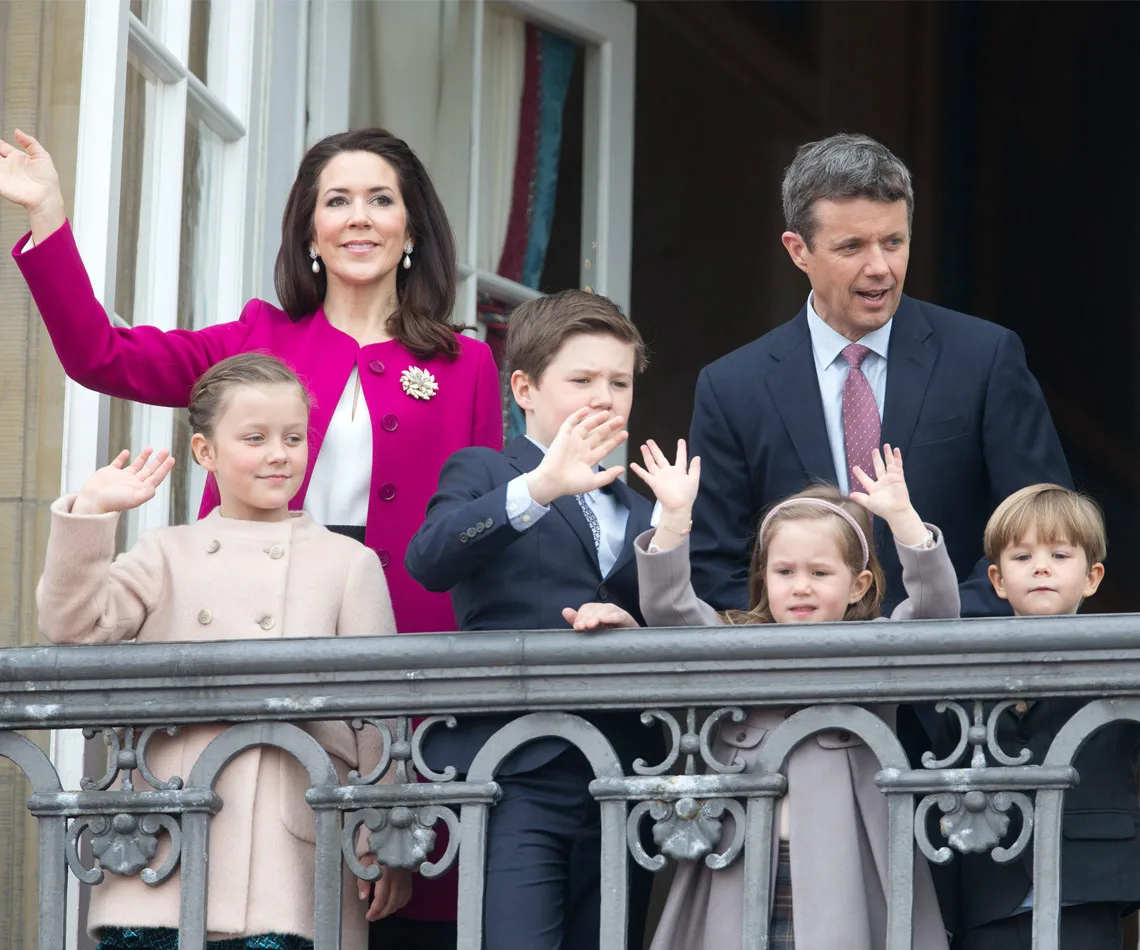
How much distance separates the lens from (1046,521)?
12.3 feet

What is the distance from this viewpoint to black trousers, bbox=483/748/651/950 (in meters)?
3.47

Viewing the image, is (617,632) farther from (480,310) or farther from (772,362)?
(480,310)

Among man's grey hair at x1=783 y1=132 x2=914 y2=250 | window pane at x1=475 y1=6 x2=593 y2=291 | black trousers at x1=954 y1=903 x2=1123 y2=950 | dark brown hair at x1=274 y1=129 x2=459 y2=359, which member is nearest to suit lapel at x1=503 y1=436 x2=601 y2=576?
dark brown hair at x1=274 y1=129 x2=459 y2=359

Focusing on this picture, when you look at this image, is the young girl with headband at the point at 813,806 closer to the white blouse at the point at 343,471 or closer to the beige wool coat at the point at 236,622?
the beige wool coat at the point at 236,622

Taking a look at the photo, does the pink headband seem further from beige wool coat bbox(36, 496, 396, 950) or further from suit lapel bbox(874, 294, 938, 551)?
beige wool coat bbox(36, 496, 396, 950)

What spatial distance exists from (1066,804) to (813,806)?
48 centimetres

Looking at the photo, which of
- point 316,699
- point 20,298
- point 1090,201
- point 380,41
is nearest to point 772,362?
point 316,699

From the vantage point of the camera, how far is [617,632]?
3.39 meters

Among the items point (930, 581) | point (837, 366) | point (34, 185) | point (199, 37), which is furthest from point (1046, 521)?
point (199, 37)

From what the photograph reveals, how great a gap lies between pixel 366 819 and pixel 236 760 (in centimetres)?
29

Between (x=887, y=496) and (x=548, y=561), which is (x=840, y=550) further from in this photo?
(x=548, y=561)

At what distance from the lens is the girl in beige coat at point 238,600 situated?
3502mm

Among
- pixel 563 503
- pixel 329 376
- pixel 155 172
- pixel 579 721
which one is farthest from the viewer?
pixel 155 172

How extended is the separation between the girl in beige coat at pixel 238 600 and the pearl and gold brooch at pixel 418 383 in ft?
1.28
